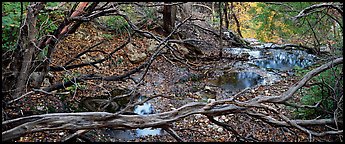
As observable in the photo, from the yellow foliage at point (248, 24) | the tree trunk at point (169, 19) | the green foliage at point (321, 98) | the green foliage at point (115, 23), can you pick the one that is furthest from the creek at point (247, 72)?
the tree trunk at point (169, 19)

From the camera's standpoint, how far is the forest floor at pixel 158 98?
4426 mm

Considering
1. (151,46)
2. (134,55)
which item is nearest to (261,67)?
(151,46)

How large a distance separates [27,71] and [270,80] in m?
6.74

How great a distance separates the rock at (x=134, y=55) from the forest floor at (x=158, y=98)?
191mm

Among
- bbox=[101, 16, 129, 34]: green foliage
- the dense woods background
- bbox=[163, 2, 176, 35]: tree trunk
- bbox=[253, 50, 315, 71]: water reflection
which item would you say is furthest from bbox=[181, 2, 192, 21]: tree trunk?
bbox=[101, 16, 129, 34]: green foliage

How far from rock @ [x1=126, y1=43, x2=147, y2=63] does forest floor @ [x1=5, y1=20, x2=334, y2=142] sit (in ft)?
0.63

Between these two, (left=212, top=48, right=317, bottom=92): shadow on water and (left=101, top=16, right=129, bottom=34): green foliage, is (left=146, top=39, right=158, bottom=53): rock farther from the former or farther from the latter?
(left=212, top=48, right=317, bottom=92): shadow on water

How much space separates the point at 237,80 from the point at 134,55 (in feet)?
10.4

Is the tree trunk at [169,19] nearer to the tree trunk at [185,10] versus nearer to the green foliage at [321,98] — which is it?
the tree trunk at [185,10]

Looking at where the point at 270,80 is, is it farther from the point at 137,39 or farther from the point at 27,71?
the point at 27,71

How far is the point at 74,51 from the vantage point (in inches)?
330

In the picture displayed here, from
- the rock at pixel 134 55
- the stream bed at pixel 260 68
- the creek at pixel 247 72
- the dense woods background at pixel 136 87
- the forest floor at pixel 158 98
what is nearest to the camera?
the dense woods background at pixel 136 87

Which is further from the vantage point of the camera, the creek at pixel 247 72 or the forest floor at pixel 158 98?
the creek at pixel 247 72

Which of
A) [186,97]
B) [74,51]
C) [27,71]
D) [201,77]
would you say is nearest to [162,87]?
[186,97]
